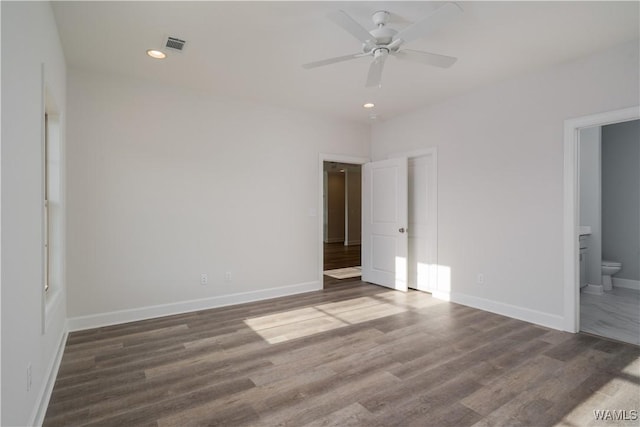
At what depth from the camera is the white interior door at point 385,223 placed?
198 inches

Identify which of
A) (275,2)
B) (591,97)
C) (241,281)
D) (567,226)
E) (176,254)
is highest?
(275,2)

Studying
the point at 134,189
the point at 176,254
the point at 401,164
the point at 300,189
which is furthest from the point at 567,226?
the point at 134,189

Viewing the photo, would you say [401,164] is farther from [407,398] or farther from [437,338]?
[407,398]

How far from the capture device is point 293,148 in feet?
16.3

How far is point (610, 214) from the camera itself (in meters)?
5.31

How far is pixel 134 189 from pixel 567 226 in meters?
4.71

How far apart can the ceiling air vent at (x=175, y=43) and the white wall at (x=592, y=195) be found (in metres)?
5.48

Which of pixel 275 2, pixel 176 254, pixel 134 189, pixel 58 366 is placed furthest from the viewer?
pixel 176 254

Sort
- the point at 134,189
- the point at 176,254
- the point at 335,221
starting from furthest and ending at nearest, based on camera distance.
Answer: the point at 335,221, the point at 176,254, the point at 134,189

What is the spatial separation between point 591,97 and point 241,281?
Result: 444cm

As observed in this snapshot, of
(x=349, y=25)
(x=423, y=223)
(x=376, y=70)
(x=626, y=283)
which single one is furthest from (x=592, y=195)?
(x=349, y=25)

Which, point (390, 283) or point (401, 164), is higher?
point (401, 164)

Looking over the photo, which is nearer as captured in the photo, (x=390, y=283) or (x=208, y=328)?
(x=208, y=328)

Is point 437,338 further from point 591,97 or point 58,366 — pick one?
point 58,366
